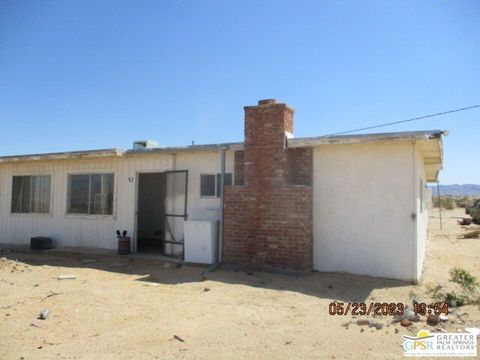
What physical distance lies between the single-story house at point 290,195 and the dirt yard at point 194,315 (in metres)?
0.60

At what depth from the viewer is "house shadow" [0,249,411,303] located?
266 inches

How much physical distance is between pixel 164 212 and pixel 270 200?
11.4 feet

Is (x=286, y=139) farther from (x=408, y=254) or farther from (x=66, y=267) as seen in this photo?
(x=66, y=267)

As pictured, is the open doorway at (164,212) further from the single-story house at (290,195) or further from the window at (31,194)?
the window at (31,194)

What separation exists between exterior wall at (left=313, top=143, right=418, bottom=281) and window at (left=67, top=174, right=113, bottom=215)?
6.08 metres

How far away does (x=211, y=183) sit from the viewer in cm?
946

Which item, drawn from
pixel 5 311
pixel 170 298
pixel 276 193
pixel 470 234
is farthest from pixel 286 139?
pixel 470 234

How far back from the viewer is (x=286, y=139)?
8250 millimetres

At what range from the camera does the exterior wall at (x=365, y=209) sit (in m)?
7.34

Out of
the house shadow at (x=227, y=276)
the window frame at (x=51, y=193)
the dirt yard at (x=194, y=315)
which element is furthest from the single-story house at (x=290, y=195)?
the window frame at (x=51, y=193)

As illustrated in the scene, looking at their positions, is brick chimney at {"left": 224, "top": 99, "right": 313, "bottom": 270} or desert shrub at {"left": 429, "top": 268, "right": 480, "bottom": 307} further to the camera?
brick chimney at {"left": 224, "top": 99, "right": 313, "bottom": 270}

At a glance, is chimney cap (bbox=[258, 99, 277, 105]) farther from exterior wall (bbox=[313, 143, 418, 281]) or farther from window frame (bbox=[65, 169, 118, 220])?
window frame (bbox=[65, 169, 118, 220])

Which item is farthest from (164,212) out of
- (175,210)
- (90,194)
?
(90,194)

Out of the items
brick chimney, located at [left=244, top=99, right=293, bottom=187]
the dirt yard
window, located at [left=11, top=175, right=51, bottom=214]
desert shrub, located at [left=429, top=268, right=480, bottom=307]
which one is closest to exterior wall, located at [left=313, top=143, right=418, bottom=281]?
the dirt yard
